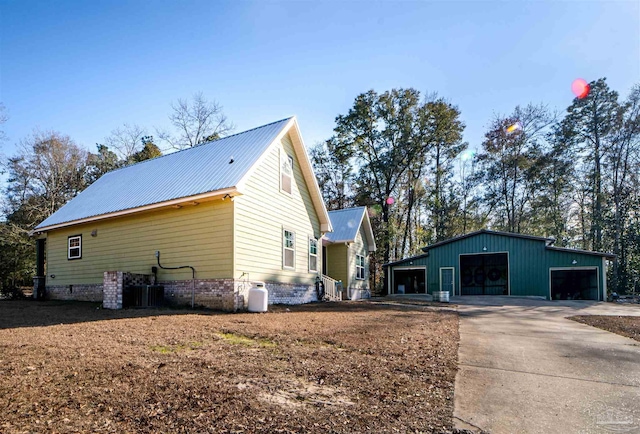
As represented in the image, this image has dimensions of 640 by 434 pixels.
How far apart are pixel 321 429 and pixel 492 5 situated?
38.7 feet

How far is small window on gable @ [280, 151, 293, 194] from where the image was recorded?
1413cm

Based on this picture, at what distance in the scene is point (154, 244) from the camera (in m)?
12.2

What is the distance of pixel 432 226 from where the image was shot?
35.1 m

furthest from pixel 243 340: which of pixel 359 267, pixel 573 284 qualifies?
pixel 573 284

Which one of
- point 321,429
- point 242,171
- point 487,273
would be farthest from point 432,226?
point 321,429

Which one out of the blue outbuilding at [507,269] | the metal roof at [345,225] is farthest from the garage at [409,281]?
→ the metal roof at [345,225]

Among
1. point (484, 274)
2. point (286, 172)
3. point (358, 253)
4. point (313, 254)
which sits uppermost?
point (286, 172)

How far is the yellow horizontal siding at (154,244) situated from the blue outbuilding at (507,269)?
1633 cm

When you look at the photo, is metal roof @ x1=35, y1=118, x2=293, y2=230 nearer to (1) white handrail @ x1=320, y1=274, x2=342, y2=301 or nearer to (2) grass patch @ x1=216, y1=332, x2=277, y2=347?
(2) grass patch @ x1=216, y1=332, x2=277, y2=347

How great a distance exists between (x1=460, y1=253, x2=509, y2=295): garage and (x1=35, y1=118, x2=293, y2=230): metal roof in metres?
18.6

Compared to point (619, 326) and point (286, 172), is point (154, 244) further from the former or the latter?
point (619, 326)

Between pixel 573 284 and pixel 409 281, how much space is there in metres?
10.3

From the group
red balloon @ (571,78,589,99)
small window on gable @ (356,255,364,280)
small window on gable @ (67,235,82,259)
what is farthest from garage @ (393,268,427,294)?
small window on gable @ (67,235,82,259)

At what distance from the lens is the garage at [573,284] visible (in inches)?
893
